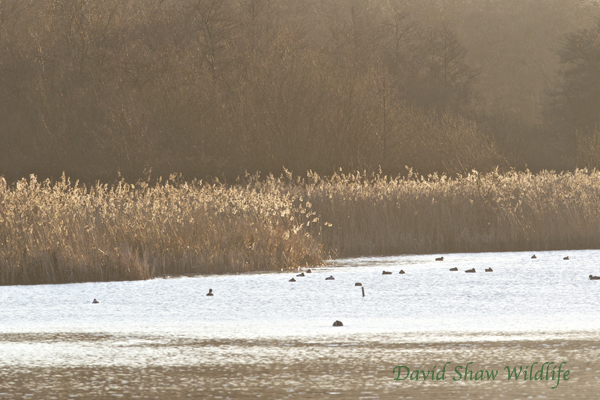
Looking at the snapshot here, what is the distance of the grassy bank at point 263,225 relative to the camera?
531 inches

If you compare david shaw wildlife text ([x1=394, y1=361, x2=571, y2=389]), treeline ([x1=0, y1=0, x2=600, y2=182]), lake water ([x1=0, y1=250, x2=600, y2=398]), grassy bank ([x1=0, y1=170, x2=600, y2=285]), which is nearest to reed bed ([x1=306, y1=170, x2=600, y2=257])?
grassy bank ([x1=0, y1=170, x2=600, y2=285])

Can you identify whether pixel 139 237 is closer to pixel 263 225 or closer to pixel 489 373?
pixel 263 225

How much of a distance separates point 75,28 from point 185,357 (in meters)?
32.0

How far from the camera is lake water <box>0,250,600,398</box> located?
5.84 m

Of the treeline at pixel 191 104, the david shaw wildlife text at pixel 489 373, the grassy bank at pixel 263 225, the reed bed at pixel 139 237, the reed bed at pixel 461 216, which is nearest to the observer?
the david shaw wildlife text at pixel 489 373

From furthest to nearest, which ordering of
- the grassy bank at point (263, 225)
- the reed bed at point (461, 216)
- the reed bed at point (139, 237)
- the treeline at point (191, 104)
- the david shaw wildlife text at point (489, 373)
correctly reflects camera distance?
1. the treeline at point (191, 104)
2. the reed bed at point (461, 216)
3. the grassy bank at point (263, 225)
4. the reed bed at point (139, 237)
5. the david shaw wildlife text at point (489, 373)

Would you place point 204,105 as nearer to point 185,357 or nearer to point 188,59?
point 188,59

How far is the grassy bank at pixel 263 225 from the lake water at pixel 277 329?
1106mm

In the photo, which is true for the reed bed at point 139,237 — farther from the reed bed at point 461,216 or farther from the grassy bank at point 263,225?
the reed bed at point 461,216

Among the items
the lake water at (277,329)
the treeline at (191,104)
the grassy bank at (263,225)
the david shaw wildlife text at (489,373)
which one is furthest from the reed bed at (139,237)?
the treeline at (191,104)

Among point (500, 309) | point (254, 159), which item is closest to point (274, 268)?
point (500, 309)

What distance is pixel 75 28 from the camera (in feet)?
121

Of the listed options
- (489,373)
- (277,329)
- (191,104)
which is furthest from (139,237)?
(191,104)

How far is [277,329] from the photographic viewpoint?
322 inches
